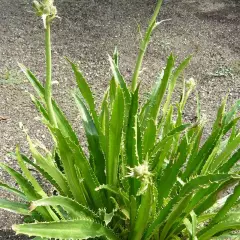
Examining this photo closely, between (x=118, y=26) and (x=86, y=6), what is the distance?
1.51ft

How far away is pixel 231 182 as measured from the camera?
1504mm

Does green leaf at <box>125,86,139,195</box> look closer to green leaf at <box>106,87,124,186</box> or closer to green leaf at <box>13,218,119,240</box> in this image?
green leaf at <box>106,87,124,186</box>

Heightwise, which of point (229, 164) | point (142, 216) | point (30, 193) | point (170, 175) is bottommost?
point (30, 193)

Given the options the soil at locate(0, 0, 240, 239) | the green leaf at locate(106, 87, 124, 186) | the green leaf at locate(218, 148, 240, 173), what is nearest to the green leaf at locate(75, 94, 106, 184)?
the green leaf at locate(106, 87, 124, 186)

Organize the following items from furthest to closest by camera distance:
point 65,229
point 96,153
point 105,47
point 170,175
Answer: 1. point 105,47
2. point 96,153
3. point 170,175
4. point 65,229

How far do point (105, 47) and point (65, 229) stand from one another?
2332 millimetres

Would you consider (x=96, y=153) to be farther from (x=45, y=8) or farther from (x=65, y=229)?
(x=45, y=8)

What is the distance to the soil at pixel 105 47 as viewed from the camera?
3.05 metres

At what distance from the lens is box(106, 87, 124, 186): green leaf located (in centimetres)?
160

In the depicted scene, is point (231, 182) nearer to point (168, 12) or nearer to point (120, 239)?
point (120, 239)

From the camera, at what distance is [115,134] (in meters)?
1.64

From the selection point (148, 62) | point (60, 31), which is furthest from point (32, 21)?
point (148, 62)

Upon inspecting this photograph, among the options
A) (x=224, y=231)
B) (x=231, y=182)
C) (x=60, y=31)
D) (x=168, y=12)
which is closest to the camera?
(x=231, y=182)

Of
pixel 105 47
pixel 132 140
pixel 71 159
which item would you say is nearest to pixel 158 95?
pixel 132 140
